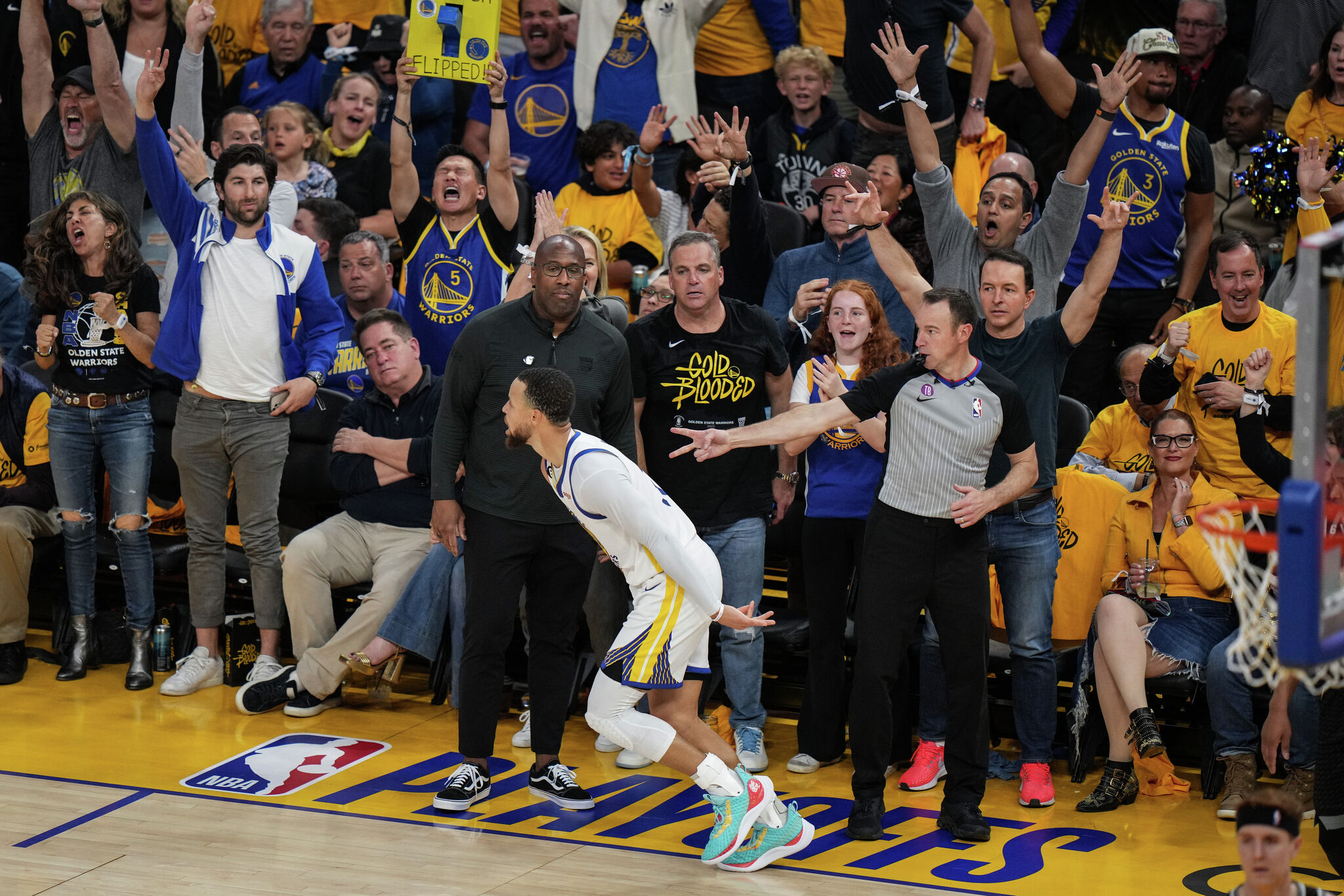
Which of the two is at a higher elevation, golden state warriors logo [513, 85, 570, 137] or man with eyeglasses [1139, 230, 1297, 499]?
golden state warriors logo [513, 85, 570, 137]

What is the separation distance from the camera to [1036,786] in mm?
6250

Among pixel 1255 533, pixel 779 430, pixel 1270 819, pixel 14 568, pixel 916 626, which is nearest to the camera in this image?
pixel 1270 819

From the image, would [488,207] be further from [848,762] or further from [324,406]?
[848,762]

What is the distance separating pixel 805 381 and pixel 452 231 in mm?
2501

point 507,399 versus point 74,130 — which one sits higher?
point 74,130

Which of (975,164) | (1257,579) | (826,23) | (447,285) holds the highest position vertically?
(826,23)

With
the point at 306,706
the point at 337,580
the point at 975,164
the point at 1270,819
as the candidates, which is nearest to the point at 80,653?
the point at 306,706

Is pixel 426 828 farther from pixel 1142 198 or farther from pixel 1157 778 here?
pixel 1142 198

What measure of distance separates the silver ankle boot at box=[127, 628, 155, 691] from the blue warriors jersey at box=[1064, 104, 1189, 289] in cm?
524

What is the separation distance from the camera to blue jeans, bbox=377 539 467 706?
732 cm

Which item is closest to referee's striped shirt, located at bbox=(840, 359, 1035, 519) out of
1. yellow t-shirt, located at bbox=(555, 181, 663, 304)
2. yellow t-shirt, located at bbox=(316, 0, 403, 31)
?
yellow t-shirt, located at bbox=(555, 181, 663, 304)

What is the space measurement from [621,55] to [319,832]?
5.49 m

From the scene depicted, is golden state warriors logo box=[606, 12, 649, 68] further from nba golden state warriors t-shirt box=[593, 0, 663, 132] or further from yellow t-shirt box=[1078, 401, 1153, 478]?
yellow t-shirt box=[1078, 401, 1153, 478]

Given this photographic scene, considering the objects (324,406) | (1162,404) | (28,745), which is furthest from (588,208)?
(28,745)
